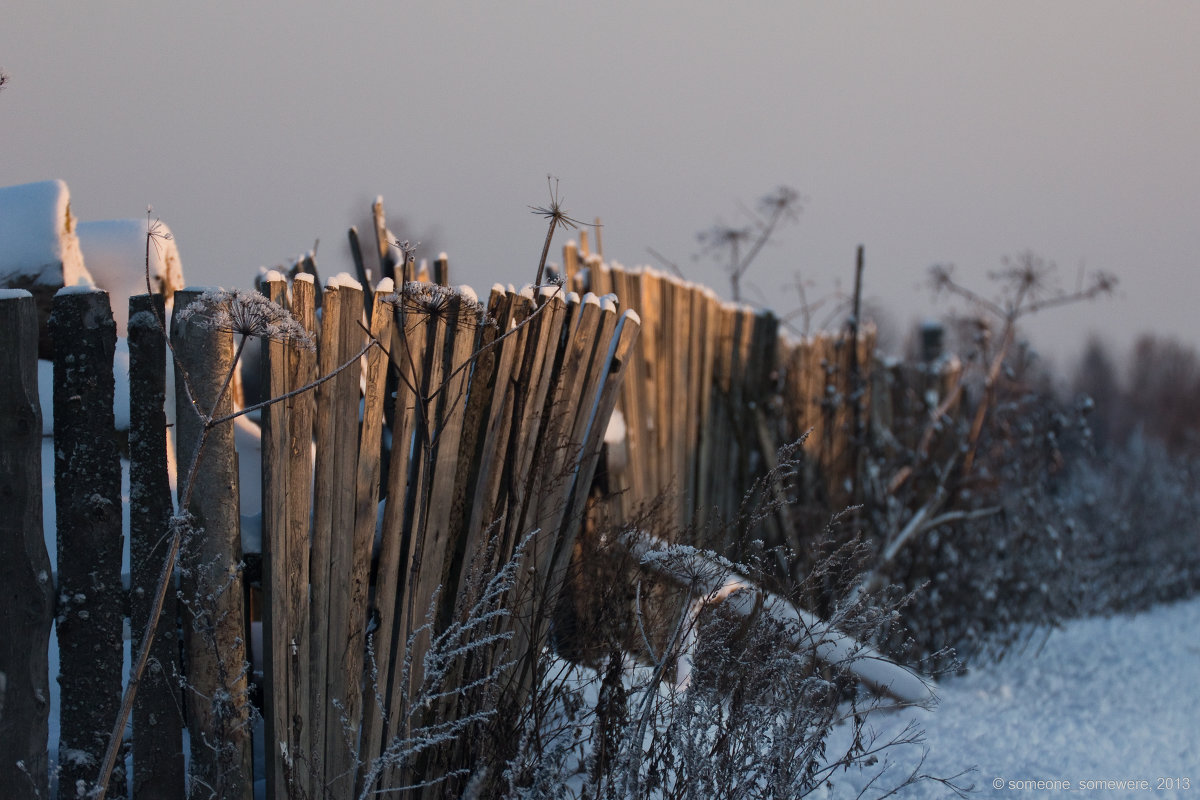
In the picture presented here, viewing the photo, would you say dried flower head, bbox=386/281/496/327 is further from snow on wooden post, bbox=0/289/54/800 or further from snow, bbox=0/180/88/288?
snow, bbox=0/180/88/288

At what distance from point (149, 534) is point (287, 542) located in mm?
328

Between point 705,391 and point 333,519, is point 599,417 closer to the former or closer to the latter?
point 333,519

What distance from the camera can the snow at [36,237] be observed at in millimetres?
2969

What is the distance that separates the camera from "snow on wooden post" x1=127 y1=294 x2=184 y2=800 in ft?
7.73

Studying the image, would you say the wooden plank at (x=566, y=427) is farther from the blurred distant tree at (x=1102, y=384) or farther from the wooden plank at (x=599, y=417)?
the blurred distant tree at (x=1102, y=384)

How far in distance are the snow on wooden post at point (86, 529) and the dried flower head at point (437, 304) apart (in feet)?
2.32

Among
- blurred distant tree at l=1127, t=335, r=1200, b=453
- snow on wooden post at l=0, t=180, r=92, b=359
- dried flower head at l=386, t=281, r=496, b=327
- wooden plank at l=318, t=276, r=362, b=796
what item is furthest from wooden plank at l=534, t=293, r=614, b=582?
blurred distant tree at l=1127, t=335, r=1200, b=453

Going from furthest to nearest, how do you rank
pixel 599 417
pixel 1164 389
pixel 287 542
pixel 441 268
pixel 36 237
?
pixel 1164 389
pixel 441 268
pixel 599 417
pixel 36 237
pixel 287 542

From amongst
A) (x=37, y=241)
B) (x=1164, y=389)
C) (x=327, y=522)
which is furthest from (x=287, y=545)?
(x=1164, y=389)

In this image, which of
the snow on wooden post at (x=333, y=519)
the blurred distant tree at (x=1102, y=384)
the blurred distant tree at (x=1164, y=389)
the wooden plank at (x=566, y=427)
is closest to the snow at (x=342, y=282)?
the snow on wooden post at (x=333, y=519)

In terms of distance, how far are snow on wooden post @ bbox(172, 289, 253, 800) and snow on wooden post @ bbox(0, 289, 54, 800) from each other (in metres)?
0.31

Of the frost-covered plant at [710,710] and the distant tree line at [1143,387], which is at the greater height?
the frost-covered plant at [710,710]

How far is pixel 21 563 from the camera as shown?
7.27 feet

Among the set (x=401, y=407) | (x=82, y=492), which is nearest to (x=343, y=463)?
(x=401, y=407)
